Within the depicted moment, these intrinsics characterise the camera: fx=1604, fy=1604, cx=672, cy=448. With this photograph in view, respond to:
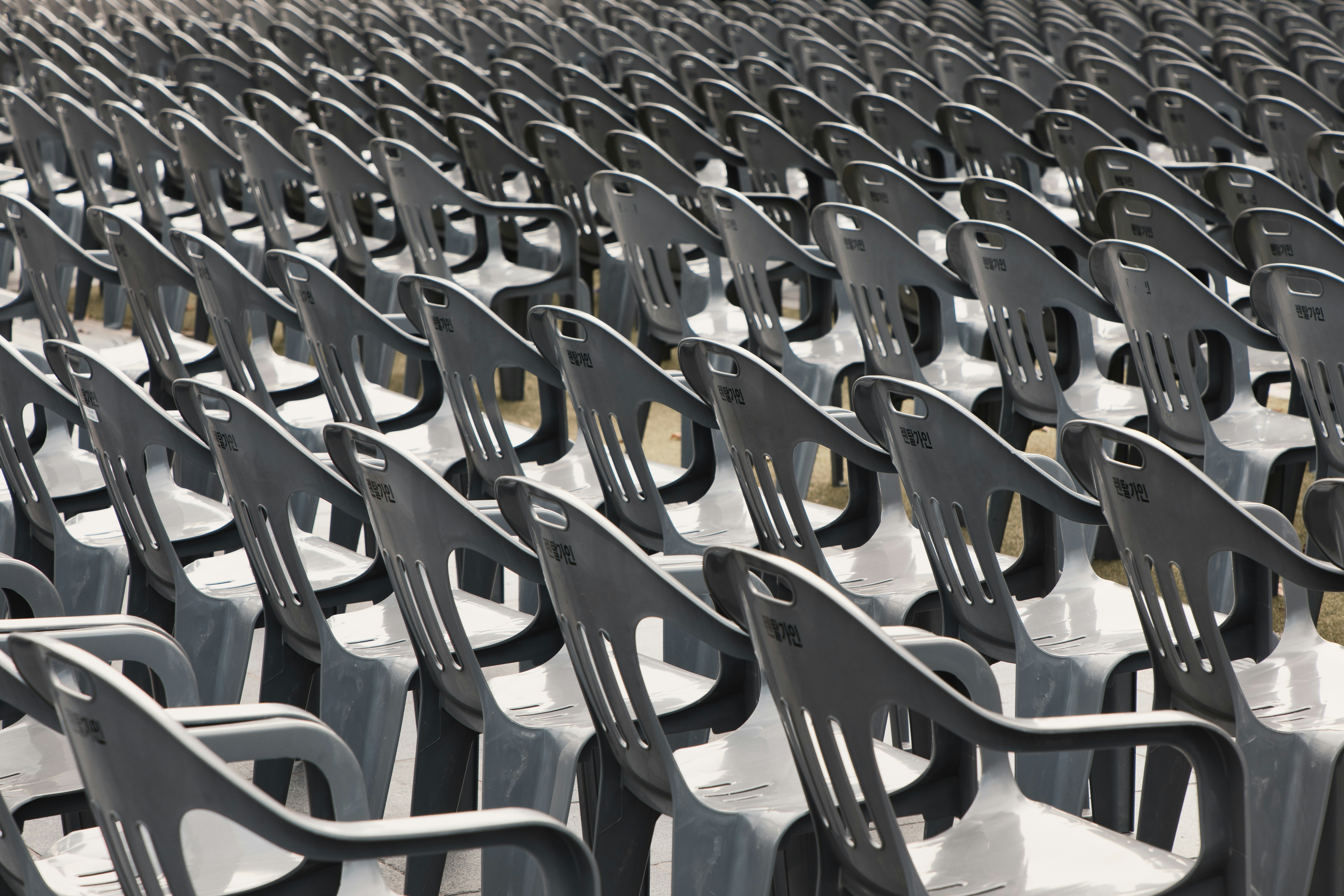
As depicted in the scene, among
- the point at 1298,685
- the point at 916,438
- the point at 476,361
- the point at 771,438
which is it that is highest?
the point at 916,438

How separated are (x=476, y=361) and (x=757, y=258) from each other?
1238 millimetres

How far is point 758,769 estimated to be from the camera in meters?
2.19

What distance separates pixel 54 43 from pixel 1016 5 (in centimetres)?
719

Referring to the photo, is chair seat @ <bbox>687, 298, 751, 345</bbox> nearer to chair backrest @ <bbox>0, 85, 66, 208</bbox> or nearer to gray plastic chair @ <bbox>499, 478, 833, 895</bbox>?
gray plastic chair @ <bbox>499, 478, 833, 895</bbox>

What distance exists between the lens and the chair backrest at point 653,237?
14.8 feet

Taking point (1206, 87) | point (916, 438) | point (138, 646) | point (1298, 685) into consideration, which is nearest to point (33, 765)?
point (138, 646)

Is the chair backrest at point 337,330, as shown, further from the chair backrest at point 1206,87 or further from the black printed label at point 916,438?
the chair backrest at point 1206,87

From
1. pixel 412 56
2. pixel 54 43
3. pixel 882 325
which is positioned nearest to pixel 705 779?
pixel 882 325

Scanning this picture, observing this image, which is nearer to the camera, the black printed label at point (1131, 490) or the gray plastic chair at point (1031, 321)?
the black printed label at point (1131, 490)

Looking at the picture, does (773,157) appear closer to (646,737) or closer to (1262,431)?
(1262,431)

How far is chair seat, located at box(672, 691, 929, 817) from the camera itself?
2080mm

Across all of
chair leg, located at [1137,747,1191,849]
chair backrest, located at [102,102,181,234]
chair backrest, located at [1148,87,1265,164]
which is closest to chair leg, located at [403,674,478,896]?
chair leg, located at [1137,747,1191,849]

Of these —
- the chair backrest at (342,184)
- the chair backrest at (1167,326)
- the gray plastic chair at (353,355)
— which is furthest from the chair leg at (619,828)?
the chair backrest at (342,184)

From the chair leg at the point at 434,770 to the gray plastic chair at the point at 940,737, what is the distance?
2.17ft
